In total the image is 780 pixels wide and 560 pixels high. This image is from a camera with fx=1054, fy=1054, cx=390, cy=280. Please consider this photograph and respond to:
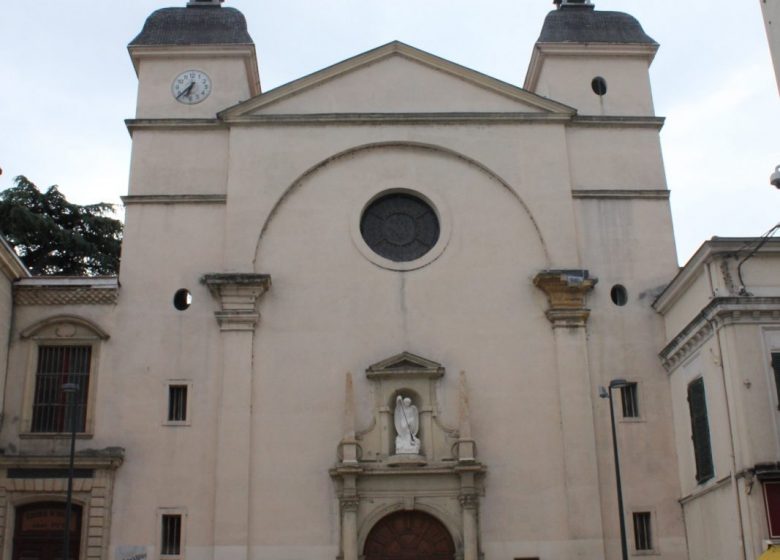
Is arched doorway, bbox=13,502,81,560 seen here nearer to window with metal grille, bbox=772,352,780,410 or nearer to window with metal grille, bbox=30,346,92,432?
window with metal grille, bbox=30,346,92,432

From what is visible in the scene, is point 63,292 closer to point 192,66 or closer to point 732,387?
point 192,66

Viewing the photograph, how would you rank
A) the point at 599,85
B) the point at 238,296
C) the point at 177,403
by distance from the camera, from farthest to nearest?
the point at 599,85, the point at 238,296, the point at 177,403

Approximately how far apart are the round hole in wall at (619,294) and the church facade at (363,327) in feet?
0.18

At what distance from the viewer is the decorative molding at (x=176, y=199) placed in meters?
27.0

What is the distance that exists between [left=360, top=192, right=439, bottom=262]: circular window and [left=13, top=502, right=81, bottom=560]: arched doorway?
972cm

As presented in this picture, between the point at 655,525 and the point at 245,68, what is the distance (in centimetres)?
1593

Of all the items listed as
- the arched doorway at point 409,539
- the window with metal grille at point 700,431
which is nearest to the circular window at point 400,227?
the arched doorway at point 409,539

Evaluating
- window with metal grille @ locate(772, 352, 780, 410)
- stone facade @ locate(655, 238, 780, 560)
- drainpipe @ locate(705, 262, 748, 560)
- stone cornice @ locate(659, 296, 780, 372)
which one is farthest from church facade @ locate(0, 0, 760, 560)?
window with metal grille @ locate(772, 352, 780, 410)

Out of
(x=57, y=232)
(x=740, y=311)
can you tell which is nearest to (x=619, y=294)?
(x=740, y=311)

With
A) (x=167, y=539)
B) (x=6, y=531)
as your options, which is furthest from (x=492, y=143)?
(x=6, y=531)

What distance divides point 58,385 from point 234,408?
4.37 meters

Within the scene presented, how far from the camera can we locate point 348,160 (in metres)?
27.6

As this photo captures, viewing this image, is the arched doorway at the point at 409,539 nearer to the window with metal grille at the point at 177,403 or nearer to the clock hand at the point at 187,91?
the window with metal grille at the point at 177,403

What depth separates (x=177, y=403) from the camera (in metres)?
25.4
